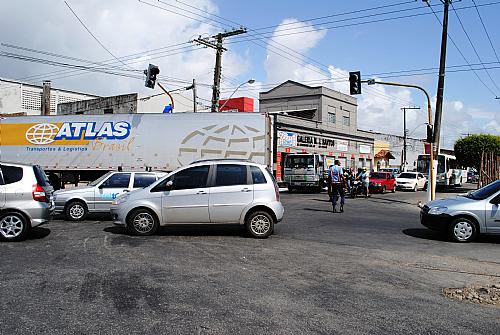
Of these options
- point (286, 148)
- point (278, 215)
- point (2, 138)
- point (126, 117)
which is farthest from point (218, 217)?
point (286, 148)

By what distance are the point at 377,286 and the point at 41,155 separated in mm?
17409

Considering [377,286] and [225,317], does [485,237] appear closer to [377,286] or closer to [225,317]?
[377,286]

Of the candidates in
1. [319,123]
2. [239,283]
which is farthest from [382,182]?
[239,283]

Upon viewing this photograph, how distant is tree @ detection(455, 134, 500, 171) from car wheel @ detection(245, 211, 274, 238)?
3054 cm

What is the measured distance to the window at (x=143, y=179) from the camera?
12844 mm

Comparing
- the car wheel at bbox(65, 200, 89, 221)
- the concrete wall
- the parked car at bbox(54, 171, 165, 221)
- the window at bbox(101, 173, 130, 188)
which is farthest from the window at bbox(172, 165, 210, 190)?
the concrete wall

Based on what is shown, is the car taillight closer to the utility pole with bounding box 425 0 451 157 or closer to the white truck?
the white truck

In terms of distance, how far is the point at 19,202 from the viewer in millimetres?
8859

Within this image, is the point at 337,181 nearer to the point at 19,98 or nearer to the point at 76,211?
the point at 76,211

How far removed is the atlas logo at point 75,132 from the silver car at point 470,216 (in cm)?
1316

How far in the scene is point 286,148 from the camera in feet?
125

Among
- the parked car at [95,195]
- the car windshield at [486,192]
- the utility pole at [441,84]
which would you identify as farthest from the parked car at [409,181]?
the parked car at [95,195]

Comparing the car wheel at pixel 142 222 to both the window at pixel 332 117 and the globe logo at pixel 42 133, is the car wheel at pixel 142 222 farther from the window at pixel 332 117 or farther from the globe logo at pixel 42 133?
the window at pixel 332 117

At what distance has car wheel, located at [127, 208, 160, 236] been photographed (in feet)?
31.9
